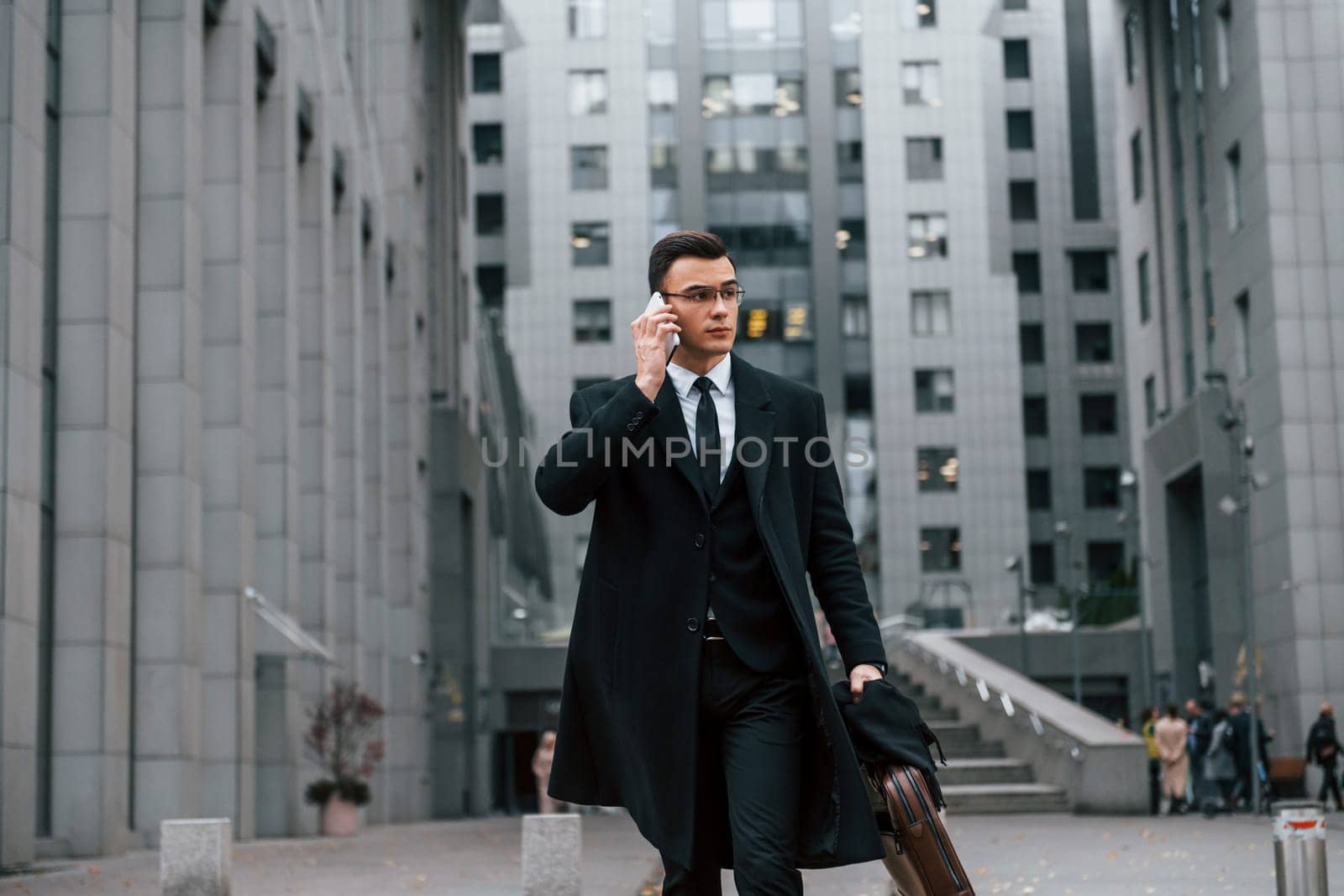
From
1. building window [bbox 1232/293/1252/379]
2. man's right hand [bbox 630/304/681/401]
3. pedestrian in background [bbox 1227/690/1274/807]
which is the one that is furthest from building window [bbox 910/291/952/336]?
man's right hand [bbox 630/304/681/401]

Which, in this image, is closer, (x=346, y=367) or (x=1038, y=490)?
(x=346, y=367)

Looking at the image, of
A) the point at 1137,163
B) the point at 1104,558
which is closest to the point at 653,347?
the point at 1137,163

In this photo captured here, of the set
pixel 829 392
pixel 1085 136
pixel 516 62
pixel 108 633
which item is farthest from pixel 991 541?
pixel 108 633

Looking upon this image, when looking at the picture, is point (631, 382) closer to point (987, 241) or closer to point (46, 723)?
point (46, 723)

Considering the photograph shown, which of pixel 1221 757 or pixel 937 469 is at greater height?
pixel 937 469

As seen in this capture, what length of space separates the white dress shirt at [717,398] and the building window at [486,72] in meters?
67.9

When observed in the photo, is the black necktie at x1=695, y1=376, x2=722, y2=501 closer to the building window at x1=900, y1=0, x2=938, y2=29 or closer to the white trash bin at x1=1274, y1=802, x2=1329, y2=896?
the white trash bin at x1=1274, y1=802, x2=1329, y2=896

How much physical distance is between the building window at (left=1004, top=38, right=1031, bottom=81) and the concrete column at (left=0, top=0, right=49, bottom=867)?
60.6m

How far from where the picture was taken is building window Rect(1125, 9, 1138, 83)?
155 ft

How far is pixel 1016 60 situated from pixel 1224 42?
3530 centimetres

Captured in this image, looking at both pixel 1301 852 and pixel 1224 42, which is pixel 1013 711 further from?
pixel 1224 42

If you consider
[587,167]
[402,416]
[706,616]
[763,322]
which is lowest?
[706,616]

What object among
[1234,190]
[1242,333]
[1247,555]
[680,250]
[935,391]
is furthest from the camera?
[935,391]

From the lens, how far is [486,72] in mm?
71500
